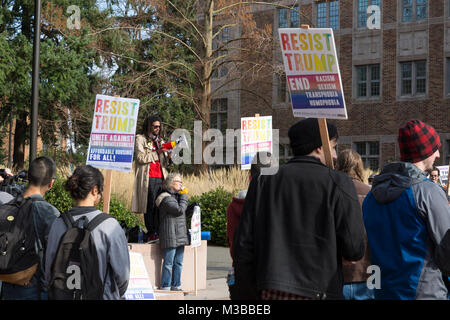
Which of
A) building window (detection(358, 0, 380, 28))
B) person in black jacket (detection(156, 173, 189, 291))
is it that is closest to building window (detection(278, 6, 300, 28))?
building window (detection(358, 0, 380, 28))

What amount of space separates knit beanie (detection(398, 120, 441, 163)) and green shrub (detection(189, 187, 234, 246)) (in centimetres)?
1062

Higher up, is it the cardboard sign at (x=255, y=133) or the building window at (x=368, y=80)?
the building window at (x=368, y=80)

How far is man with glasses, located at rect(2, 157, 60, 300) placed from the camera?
464cm

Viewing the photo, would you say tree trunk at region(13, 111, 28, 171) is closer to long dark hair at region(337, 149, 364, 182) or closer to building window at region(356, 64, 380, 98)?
building window at region(356, 64, 380, 98)

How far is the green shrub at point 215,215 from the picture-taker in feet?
47.9

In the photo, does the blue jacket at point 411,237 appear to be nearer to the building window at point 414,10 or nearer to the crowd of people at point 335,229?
the crowd of people at point 335,229

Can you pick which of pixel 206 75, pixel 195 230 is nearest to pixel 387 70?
pixel 206 75

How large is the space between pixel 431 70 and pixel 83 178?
84.7 feet

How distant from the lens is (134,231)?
29.6 feet

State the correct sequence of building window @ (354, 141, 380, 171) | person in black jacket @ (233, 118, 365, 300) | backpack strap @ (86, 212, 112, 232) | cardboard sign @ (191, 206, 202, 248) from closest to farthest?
person in black jacket @ (233, 118, 365, 300)
backpack strap @ (86, 212, 112, 232)
cardboard sign @ (191, 206, 202, 248)
building window @ (354, 141, 380, 171)

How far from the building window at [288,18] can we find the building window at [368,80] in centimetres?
383

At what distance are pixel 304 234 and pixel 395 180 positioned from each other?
82cm

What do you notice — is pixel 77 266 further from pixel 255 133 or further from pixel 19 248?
pixel 255 133

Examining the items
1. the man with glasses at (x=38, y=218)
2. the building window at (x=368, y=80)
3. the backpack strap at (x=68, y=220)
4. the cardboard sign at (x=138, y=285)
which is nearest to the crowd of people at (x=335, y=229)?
the backpack strap at (x=68, y=220)
